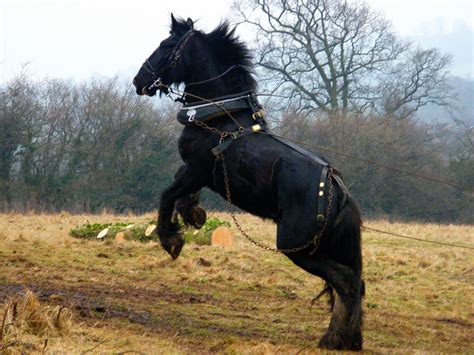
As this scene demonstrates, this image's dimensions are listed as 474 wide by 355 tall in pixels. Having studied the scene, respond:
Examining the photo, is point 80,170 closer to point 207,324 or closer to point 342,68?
point 342,68

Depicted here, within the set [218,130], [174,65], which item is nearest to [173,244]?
[218,130]

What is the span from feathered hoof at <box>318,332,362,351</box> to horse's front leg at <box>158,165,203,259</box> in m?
2.12

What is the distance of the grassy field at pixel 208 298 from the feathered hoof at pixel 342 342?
0.17 metres

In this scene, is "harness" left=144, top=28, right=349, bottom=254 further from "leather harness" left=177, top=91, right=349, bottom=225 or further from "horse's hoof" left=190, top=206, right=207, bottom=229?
"horse's hoof" left=190, top=206, right=207, bottom=229

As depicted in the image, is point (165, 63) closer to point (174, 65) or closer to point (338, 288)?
point (174, 65)

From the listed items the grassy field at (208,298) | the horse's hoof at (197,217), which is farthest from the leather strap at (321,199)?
the horse's hoof at (197,217)

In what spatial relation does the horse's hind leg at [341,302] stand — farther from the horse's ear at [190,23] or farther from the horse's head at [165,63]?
the horse's ear at [190,23]

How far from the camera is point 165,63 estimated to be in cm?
878

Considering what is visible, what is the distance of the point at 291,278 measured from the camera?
12.5 meters

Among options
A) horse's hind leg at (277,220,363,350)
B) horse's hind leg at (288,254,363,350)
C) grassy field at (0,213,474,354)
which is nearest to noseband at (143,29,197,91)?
horse's hind leg at (277,220,363,350)

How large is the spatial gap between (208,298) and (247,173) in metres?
3.06

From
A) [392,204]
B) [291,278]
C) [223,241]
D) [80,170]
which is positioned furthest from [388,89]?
[291,278]

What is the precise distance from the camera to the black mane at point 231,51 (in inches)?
341

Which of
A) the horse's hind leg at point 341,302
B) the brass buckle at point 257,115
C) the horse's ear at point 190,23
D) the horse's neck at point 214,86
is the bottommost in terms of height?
the horse's hind leg at point 341,302
